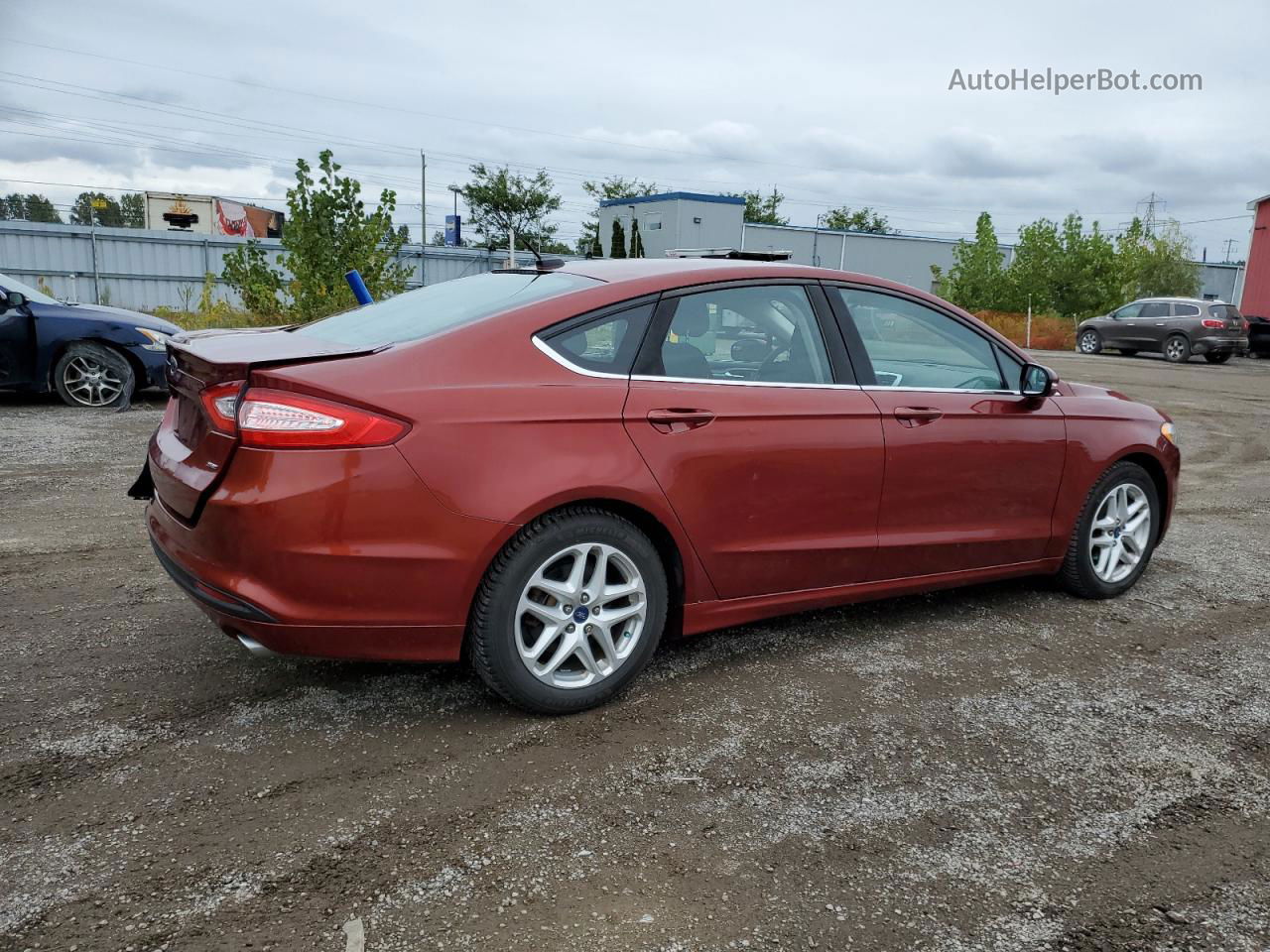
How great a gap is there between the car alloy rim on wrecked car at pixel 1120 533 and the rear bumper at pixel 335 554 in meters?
3.16

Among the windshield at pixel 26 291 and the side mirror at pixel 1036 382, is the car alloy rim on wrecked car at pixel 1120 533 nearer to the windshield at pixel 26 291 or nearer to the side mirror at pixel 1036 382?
the side mirror at pixel 1036 382

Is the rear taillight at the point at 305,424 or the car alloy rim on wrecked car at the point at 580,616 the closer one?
the rear taillight at the point at 305,424

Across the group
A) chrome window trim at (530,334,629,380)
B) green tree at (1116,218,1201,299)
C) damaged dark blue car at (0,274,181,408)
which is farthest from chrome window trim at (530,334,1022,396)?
green tree at (1116,218,1201,299)

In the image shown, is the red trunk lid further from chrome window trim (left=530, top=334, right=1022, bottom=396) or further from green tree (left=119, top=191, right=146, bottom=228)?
green tree (left=119, top=191, right=146, bottom=228)

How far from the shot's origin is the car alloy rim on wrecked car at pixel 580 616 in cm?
323

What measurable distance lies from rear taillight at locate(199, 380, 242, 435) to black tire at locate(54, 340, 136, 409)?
7.99m

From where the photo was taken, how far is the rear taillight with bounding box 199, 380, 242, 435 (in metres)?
2.95

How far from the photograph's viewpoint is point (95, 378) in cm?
996

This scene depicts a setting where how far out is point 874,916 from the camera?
7.79 feet

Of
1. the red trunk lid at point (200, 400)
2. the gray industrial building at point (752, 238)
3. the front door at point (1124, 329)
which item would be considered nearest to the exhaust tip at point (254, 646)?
the red trunk lid at point (200, 400)

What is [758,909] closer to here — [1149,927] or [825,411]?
[1149,927]

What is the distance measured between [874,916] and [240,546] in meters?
2.00

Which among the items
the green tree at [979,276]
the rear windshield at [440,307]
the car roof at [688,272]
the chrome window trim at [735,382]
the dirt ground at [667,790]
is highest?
the green tree at [979,276]

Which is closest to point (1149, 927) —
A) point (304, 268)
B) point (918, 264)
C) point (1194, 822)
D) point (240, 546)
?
point (1194, 822)
